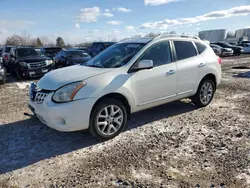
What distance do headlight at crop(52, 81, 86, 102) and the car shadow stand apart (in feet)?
2.78

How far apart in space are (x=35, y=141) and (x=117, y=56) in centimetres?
221

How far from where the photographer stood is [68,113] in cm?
368

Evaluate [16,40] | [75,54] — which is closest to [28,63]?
[75,54]

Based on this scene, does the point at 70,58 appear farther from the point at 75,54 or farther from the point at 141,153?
the point at 141,153

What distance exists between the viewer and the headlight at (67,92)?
146 inches

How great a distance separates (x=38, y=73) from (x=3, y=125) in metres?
6.39

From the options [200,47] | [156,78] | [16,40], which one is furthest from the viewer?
[16,40]

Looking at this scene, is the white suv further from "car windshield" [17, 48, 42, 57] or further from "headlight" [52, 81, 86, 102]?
"car windshield" [17, 48, 42, 57]

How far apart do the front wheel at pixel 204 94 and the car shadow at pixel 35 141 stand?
0.75 metres

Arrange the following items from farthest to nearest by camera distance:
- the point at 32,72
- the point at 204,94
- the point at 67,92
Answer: the point at 32,72 → the point at 204,94 → the point at 67,92

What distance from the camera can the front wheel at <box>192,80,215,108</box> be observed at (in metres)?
5.63

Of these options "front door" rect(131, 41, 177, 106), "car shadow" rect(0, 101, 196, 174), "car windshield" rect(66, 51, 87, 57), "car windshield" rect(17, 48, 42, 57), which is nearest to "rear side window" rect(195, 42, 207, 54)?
"front door" rect(131, 41, 177, 106)

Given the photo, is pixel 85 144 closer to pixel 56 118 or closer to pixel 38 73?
pixel 56 118

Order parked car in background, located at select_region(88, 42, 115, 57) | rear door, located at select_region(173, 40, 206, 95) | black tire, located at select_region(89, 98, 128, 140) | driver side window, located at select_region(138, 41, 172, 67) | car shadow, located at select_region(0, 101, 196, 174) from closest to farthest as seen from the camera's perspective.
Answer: car shadow, located at select_region(0, 101, 196, 174)
black tire, located at select_region(89, 98, 128, 140)
driver side window, located at select_region(138, 41, 172, 67)
rear door, located at select_region(173, 40, 206, 95)
parked car in background, located at select_region(88, 42, 115, 57)
